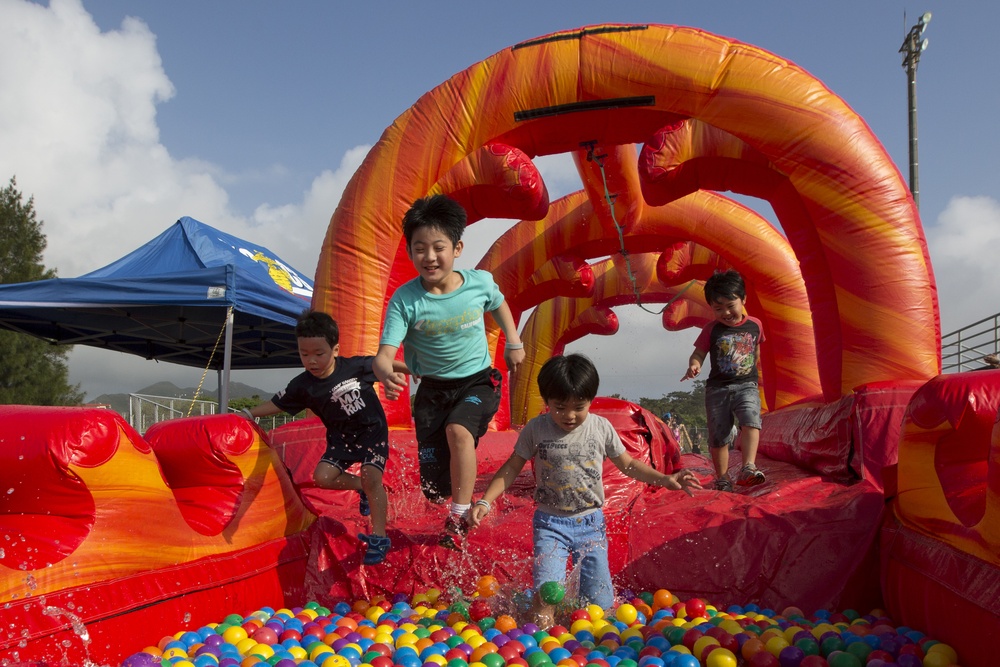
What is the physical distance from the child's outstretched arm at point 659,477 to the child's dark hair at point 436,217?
110cm

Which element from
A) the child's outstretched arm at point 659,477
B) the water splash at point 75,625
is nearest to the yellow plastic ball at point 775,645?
the child's outstretched arm at point 659,477

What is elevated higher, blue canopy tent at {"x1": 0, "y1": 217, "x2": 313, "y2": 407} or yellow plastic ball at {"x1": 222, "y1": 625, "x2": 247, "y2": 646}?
blue canopy tent at {"x1": 0, "y1": 217, "x2": 313, "y2": 407}

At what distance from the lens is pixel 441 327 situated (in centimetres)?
299

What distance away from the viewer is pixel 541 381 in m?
2.66

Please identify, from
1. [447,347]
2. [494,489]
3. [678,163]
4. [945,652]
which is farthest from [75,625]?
[678,163]

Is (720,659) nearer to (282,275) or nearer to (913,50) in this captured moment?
(282,275)

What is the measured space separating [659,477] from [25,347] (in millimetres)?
21051

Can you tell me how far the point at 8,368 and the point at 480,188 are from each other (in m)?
18.1

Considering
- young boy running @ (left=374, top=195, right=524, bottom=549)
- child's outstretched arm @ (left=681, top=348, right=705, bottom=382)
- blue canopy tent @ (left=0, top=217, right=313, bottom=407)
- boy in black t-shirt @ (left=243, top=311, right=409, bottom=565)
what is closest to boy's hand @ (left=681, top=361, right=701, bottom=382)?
child's outstretched arm @ (left=681, top=348, right=705, bottom=382)

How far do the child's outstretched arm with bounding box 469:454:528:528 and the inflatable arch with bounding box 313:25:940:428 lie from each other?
2423 mm

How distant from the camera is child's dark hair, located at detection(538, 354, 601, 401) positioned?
2.54 meters

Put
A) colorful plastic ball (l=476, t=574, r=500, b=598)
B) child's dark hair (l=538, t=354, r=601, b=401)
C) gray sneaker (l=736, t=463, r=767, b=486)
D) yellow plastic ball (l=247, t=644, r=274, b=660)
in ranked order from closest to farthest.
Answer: yellow plastic ball (l=247, t=644, r=274, b=660) → child's dark hair (l=538, t=354, r=601, b=401) → colorful plastic ball (l=476, t=574, r=500, b=598) → gray sneaker (l=736, t=463, r=767, b=486)

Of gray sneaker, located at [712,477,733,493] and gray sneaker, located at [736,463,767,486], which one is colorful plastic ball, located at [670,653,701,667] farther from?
gray sneaker, located at [712,477,733,493]

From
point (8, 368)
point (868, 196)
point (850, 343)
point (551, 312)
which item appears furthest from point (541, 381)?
point (8, 368)
